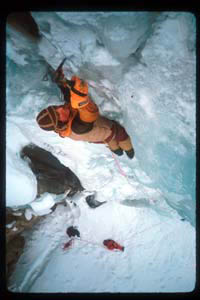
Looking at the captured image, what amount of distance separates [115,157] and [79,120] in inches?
30.7

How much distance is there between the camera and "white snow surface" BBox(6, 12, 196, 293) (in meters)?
1.27

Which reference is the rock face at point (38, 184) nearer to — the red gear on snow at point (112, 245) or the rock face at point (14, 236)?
the rock face at point (14, 236)

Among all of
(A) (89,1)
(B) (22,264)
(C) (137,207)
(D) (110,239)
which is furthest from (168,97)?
(B) (22,264)

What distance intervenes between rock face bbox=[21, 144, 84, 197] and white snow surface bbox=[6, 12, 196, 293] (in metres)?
0.12

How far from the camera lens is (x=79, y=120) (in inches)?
65.3

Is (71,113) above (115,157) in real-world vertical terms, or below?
above

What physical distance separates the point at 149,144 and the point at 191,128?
446mm

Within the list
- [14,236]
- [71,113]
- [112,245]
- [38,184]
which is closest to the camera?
[71,113]

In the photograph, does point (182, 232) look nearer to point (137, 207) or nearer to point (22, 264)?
point (137, 207)

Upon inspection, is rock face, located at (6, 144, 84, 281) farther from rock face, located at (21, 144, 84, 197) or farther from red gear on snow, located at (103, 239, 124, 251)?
red gear on snow, located at (103, 239, 124, 251)

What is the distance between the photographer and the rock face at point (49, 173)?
2.46m

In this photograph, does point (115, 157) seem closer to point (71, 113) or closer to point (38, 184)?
point (71, 113)

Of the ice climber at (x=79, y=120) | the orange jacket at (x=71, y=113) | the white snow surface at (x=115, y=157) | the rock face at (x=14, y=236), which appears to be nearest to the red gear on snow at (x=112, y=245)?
the white snow surface at (x=115, y=157)

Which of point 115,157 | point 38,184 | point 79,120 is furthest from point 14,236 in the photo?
point 79,120
